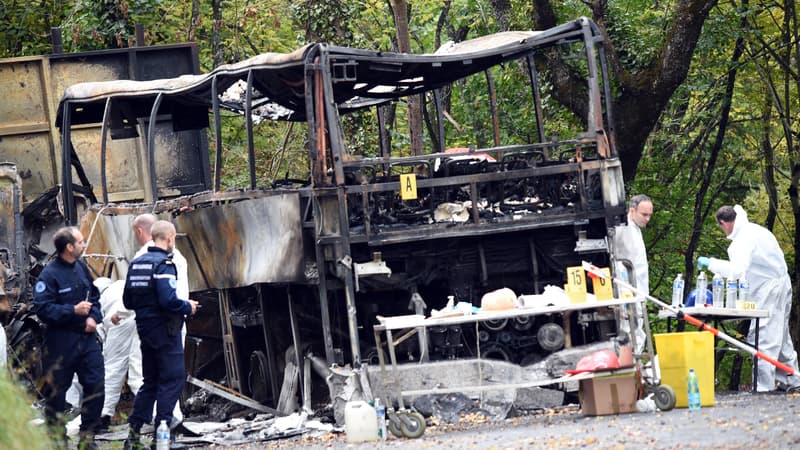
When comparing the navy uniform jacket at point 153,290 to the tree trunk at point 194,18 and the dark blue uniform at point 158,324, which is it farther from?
the tree trunk at point 194,18

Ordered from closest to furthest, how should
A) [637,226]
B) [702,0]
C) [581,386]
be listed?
[581,386] < [637,226] < [702,0]

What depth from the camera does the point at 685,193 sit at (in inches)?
936

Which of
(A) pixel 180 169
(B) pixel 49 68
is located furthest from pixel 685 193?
(B) pixel 49 68

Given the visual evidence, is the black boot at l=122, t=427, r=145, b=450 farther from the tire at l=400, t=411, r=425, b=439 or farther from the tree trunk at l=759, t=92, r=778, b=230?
the tree trunk at l=759, t=92, r=778, b=230

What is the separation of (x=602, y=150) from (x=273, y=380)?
4383mm

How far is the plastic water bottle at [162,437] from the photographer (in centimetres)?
1057

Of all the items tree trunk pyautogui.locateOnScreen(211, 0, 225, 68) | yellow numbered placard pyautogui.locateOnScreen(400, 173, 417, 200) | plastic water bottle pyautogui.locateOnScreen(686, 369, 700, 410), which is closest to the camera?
plastic water bottle pyautogui.locateOnScreen(686, 369, 700, 410)

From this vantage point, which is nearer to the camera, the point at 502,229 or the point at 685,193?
the point at 502,229

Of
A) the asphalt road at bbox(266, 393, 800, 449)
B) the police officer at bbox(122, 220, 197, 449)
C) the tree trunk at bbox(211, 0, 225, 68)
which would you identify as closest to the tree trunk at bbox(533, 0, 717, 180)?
the asphalt road at bbox(266, 393, 800, 449)

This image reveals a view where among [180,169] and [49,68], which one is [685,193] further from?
[49,68]

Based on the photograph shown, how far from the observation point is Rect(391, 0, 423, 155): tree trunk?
769 inches

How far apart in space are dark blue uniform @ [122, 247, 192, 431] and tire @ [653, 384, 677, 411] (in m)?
3.99

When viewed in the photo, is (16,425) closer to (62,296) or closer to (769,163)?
(62,296)

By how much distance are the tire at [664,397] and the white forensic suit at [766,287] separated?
2203 mm
